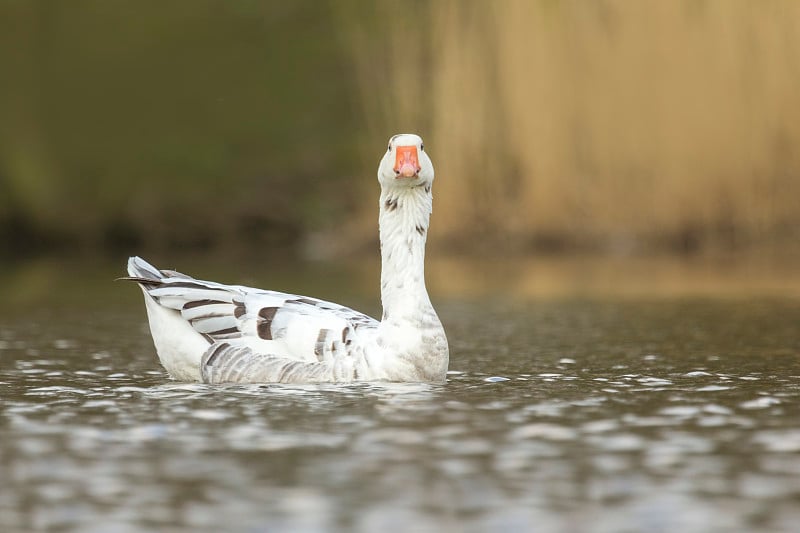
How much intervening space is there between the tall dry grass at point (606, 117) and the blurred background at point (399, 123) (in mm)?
28

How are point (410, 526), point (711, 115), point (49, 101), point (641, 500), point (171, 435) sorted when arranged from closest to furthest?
1. point (410, 526)
2. point (641, 500)
3. point (171, 435)
4. point (711, 115)
5. point (49, 101)

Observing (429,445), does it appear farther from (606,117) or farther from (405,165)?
(606,117)

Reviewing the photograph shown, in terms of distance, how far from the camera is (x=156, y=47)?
28.5 meters

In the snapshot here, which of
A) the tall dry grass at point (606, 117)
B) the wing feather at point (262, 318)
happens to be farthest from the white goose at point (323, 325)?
the tall dry grass at point (606, 117)

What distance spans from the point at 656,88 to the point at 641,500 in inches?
577

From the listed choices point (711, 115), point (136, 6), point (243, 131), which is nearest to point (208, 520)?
point (711, 115)

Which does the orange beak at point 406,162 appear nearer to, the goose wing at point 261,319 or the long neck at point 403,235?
the long neck at point 403,235

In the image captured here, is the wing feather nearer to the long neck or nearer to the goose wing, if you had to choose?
the goose wing

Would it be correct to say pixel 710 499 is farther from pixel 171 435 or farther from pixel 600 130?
pixel 600 130

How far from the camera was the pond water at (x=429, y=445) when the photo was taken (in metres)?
4.69

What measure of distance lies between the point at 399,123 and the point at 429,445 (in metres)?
15.5

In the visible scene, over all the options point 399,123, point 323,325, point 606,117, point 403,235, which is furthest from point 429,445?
point 399,123

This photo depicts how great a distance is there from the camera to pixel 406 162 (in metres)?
7.80

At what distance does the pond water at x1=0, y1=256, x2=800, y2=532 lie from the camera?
4688 mm
